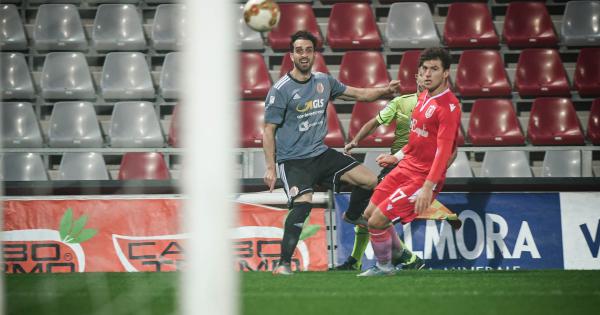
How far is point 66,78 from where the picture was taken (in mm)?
9656

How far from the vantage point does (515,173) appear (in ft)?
29.4

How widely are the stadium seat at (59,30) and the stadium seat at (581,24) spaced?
5.78m

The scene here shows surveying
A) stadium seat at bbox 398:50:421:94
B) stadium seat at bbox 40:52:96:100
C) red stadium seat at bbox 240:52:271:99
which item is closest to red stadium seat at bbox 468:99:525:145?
stadium seat at bbox 398:50:421:94

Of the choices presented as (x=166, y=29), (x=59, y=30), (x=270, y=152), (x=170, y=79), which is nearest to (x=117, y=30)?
(x=166, y=29)

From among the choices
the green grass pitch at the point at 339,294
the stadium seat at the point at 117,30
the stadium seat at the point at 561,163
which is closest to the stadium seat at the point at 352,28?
the stadium seat at the point at 117,30

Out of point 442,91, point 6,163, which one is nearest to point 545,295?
point 442,91

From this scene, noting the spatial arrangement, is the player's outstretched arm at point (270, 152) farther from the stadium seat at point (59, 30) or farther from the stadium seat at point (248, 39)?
the stadium seat at point (59, 30)

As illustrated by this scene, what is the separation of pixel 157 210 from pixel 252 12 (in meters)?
2.01

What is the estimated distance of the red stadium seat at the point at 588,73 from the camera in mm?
9758

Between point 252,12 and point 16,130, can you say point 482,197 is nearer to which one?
point 252,12

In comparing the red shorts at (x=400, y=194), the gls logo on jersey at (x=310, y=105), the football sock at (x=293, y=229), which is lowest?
the football sock at (x=293, y=229)

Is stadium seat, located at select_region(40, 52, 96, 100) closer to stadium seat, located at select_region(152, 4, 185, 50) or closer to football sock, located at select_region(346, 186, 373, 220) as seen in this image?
stadium seat, located at select_region(152, 4, 185, 50)

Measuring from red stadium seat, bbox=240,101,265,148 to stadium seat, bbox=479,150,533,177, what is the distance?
243 centimetres

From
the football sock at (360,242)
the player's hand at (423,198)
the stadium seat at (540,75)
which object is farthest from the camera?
the stadium seat at (540,75)
